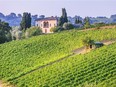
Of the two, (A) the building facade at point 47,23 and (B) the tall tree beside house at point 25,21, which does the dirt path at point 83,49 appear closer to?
(B) the tall tree beside house at point 25,21

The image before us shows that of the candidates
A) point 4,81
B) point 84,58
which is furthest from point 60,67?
point 4,81

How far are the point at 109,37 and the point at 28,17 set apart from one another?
189 ft

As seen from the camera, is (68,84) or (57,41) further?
(57,41)

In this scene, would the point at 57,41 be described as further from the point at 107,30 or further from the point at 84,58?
the point at 84,58

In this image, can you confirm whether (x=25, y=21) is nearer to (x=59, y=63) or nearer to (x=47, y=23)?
(x=47, y=23)

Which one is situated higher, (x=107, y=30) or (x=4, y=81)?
(x=107, y=30)

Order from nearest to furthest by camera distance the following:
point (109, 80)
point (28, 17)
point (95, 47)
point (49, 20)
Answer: point (109, 80)
point (95, 47)
point (28, 17)
point (49, 20)

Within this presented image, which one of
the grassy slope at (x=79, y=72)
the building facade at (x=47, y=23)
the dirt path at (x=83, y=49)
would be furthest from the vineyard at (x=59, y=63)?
the building facade at (x=47, y=23)

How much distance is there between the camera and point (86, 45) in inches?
2194

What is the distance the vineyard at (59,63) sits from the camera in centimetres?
4359

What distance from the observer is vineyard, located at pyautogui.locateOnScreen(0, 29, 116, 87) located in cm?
4359

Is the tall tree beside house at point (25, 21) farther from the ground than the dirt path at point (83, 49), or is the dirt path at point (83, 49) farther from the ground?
the tall tree beside house at point (25, 21)

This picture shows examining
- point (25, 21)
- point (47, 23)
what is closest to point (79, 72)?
point (25, 21)

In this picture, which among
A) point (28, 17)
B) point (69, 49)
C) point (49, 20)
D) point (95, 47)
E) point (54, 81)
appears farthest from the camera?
point (49, 20)
